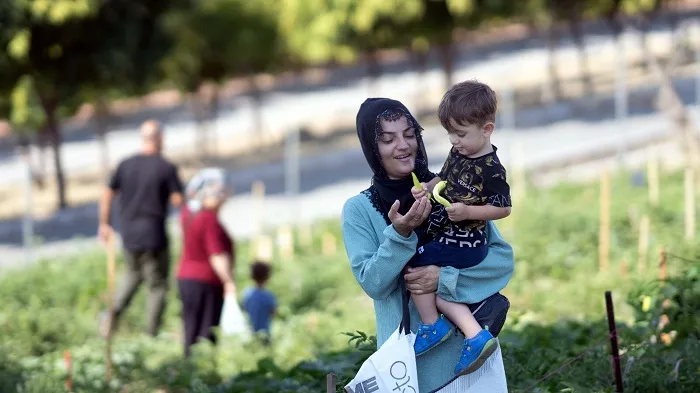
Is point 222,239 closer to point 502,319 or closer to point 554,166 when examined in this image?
point 502,319

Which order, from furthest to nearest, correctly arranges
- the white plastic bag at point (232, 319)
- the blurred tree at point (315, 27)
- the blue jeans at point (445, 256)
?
the blurred tree at point (315, 27) < the white plastic bag at point (232, 319) < the blue jeans at point (445, 256)

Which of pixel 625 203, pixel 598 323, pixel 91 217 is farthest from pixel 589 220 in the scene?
pixel 91 217

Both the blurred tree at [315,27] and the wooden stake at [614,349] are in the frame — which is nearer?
the wooden stake at [614,349]

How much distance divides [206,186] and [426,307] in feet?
15.8

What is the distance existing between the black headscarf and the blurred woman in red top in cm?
464

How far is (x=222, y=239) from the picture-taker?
8.63 meters

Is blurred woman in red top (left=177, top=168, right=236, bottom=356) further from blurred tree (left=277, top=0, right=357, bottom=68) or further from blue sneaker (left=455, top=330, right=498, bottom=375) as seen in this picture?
blurred tree (left=277, top=0, right=357, bottom=68)

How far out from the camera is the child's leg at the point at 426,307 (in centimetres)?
396

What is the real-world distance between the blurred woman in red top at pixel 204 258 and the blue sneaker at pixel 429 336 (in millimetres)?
4693

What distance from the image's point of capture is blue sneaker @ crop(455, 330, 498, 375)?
391 centimetres

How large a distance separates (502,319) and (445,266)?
315mm

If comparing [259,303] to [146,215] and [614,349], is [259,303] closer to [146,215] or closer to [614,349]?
[146,215]

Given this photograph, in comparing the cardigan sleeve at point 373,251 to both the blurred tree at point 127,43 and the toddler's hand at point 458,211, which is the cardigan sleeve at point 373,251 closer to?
the toddler's hand at point 458,211

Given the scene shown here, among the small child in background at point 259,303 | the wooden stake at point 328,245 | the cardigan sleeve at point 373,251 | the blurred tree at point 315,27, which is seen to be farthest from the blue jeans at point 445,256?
the blurred tree at point 315,27
